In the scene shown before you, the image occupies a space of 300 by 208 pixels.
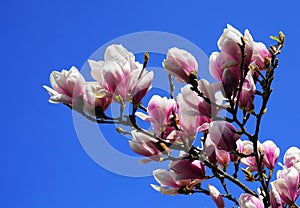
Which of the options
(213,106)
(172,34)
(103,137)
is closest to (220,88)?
(213,106)

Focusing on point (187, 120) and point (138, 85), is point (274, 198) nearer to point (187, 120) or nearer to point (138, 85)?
point (187, 120)

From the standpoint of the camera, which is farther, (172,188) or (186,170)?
(172,188)

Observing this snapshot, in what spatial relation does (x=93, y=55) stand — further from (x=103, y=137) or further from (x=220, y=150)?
(x=220, y=150)

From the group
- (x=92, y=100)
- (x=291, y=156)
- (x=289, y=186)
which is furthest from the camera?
(x=291, y=156)

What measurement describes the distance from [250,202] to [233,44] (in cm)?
40

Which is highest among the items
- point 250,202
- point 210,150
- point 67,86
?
point 67,86

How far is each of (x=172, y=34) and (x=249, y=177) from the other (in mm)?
471

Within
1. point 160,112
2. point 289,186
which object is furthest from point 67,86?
point 289,186

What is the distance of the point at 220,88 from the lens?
42.1 inches

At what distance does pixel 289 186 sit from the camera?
46.6 inches

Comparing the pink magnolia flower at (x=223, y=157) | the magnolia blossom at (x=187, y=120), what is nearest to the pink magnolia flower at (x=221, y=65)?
the magnolia blossom at (x=187, y=120)

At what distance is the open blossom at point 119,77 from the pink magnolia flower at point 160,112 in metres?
0.07

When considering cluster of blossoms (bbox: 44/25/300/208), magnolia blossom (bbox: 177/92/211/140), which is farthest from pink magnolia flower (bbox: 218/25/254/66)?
magnolia blossom (bbox: 177/92/211/140)

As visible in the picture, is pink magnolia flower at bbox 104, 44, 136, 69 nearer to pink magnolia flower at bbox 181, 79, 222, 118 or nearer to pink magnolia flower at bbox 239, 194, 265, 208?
pink magnolia flower at bbox 181, 79, 222, 118
